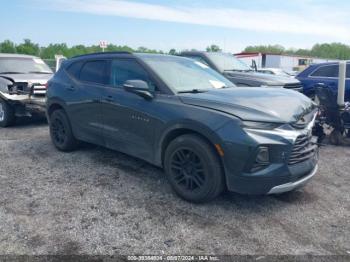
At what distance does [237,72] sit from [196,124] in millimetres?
5417

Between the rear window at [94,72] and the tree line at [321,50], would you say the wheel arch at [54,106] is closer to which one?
the rear window at [94,72]

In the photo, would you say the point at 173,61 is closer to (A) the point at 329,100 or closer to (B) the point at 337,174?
(B) the point at 337,174

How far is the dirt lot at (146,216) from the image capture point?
308cm

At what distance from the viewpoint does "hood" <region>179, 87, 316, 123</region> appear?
3.50 meters

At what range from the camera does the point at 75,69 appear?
5641 millimetres

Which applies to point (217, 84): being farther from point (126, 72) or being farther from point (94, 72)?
point (94, 72)

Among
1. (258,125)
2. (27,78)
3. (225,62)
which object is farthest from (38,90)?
(258,125)

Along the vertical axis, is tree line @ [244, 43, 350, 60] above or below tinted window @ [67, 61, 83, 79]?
above

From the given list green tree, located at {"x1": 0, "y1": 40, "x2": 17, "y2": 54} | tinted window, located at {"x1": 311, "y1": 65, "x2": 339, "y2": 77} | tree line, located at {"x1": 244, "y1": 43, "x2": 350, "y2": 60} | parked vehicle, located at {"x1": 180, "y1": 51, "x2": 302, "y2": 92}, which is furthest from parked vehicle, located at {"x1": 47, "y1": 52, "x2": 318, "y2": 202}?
tree line, located at {"x1": 244, "y1": 43, "x2": 350, "y2": 60}

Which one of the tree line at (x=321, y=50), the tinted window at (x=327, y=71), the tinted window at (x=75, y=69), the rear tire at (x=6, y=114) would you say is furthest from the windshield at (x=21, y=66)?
the tree line at (x=321, y=50)

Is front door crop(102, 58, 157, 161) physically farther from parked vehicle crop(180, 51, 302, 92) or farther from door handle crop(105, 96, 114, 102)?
parked vehicle crop(180, 51, 302, 92)

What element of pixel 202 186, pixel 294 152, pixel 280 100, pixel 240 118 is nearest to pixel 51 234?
pixel 202 186

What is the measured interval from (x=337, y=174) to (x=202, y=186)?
2396mm

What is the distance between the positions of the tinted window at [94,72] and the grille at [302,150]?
9.27ft
